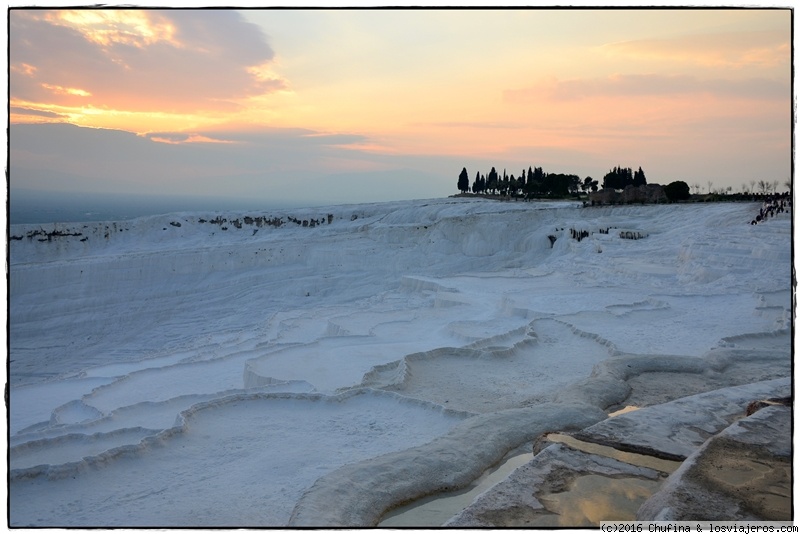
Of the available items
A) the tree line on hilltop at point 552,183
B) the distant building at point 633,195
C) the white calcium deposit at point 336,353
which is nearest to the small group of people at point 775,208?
the white calcium deposit at point 336,353

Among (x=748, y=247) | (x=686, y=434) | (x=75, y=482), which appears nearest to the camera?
(x=686, y=434)

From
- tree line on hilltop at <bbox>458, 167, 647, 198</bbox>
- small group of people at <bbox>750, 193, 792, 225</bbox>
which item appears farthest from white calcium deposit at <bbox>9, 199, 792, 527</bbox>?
tree line on hilltop at <bbox>458, 167, 647, 198</bbox>

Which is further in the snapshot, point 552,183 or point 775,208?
point 552,183

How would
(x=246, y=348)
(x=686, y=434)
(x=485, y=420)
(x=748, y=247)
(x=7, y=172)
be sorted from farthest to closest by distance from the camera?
(x=748, y=247) → (x=246, y=348) → (x=485, y=420) → (x=686, y=434) → (x=7, y=172)

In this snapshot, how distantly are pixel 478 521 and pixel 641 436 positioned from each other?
4.50 feet

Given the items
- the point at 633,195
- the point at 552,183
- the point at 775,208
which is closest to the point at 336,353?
the point at 775,208

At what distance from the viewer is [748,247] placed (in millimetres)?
11758

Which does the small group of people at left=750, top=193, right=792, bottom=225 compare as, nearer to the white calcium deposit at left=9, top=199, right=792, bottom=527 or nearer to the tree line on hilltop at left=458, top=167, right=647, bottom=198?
the white calcium deposit at left=9, top=199, right=792, bottom=527

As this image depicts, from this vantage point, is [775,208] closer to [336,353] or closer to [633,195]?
[336,353]

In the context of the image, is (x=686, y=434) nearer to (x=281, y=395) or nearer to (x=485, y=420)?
(x=485, y=420)

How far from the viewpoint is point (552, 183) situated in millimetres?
37062

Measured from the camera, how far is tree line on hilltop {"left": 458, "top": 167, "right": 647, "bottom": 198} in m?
35.8

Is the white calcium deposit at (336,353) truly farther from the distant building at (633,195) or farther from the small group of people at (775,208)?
the distant building at (633,195)

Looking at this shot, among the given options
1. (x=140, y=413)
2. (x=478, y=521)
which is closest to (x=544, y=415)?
(x=478, y=521)
